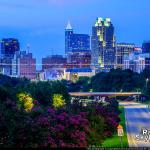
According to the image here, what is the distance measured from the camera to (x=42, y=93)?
57.9 meters

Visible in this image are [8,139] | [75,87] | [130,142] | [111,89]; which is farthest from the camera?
[75,87]

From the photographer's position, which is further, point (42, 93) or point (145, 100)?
point (145, 100)

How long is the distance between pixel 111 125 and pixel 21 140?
17.3 m

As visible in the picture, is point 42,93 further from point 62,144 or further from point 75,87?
point 75,87

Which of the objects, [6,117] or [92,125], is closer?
[6,117]

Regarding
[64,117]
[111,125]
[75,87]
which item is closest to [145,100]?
[75,87]

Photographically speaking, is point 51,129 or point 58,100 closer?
point 51,129

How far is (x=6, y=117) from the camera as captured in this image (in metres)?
22.0

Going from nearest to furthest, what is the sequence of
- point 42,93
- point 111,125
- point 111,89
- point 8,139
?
point 8,139
point 111,125
point 42,93
point 111,89

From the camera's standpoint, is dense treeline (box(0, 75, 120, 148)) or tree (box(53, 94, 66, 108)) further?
tree (box(53, 94, 66, 108))

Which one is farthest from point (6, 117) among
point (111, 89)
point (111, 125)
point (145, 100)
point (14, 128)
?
point (111, 89)

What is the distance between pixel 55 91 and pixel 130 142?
93.6 feet

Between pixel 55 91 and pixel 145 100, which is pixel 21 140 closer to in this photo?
pixel 55 91

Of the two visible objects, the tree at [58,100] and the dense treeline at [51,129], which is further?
the tree at [58,100]
